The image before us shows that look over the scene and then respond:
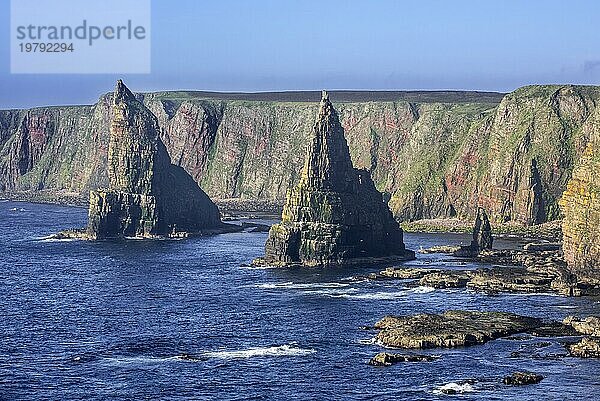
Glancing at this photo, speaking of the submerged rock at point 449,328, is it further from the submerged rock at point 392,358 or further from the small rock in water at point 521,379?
the small rock in water at point 521,379

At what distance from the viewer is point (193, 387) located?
13600cm

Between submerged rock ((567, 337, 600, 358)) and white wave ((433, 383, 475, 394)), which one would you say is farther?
submerged rock ((567, 337, 600, 358))

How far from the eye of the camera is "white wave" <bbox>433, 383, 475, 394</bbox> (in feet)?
431

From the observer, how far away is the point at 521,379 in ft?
443

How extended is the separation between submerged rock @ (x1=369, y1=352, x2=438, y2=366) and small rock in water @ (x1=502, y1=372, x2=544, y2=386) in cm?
1480

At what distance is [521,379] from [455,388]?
8.35 m

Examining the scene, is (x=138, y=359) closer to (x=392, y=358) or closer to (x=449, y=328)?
(x=392, y=358)

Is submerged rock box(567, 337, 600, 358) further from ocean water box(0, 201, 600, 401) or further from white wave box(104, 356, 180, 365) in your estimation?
white wave box(104, 356, 180, 365)

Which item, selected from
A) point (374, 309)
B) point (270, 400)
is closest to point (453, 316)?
point (374, 309)

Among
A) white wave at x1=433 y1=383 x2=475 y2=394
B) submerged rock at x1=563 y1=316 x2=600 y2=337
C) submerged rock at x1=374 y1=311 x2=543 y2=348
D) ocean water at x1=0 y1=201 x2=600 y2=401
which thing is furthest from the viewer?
submerged rock at x1=563 y1=316 x2=600 y2=337

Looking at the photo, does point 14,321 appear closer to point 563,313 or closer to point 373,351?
point 373,351

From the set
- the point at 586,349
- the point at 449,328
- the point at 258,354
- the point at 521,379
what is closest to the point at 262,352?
the point at 258,354

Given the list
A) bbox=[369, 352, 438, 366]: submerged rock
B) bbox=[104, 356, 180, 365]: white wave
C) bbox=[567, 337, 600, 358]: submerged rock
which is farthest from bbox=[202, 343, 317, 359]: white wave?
bbox=[567, 337, 600, 358]: submerged rock

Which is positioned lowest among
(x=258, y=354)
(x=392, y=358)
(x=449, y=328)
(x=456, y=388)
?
(x=456, y=388)
